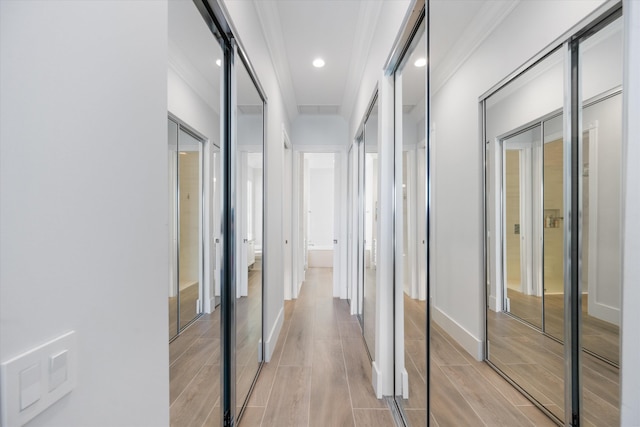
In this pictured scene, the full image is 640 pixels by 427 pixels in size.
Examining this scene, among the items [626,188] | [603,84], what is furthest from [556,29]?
[626,188]

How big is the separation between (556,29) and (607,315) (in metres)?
0.64

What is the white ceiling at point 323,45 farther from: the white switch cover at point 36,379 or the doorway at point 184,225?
the white switch cover at point 36,379

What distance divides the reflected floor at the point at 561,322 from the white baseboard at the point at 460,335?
20cm

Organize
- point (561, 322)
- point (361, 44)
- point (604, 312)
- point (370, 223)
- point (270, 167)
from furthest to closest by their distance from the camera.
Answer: point (370, 223), point (270, 167), point (361, 44), point (561, 322), point (604, 312)

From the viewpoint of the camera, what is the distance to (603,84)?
60 cm

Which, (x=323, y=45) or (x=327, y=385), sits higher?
(x=323, y=45)

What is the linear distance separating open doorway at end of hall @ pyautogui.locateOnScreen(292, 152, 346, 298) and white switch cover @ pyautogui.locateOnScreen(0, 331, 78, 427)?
4.07 metres

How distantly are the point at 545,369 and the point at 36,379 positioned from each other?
1.10 metres

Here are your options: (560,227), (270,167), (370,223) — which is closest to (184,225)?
(560,227)

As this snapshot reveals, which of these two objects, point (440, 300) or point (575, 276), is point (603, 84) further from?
point (440, 300)

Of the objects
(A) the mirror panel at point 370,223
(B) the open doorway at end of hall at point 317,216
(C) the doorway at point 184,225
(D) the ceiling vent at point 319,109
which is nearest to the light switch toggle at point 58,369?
(C) the doorway at point 184,225

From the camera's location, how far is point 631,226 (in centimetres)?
51

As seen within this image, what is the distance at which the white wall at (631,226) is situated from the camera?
1.63ft

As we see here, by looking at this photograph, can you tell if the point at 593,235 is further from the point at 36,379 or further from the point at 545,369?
the point at 36,379
